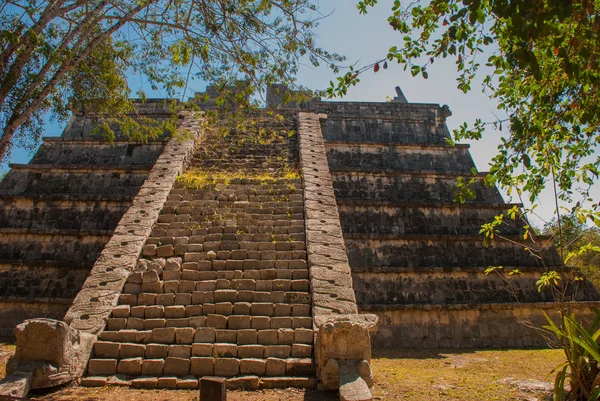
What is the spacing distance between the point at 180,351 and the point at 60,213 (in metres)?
6.73

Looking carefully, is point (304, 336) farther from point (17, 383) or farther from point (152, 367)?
point (17, 383)

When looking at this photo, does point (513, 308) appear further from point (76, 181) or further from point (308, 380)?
point (76, 181)

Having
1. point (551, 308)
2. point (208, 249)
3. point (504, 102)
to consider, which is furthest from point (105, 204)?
point (551, 308)

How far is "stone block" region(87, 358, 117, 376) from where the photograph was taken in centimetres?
536

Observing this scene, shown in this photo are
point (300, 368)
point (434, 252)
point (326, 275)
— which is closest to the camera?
point (300, 368)

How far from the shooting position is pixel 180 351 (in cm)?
562

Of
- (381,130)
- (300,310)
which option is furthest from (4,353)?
(381,130)

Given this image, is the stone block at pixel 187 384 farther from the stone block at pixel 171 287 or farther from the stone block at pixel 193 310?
the stone block at pixel 171 287

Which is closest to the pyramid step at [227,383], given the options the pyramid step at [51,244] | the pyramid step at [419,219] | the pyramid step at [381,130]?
the pyramid step at [51,244]

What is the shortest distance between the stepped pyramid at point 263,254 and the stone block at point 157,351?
0.01 meters

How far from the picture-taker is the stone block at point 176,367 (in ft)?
17.7

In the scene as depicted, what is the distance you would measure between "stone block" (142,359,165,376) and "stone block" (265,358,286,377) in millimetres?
1425

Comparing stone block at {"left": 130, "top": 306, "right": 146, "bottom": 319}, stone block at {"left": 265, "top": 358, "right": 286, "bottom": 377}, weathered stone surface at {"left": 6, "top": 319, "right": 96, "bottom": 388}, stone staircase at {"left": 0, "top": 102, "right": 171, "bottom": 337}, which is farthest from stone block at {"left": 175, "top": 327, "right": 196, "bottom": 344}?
stone staircase at {"left": 0, "top": 102, "right": 171, "bottom": 337}

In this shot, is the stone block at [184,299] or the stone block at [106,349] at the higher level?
the stone block at [184,299]
